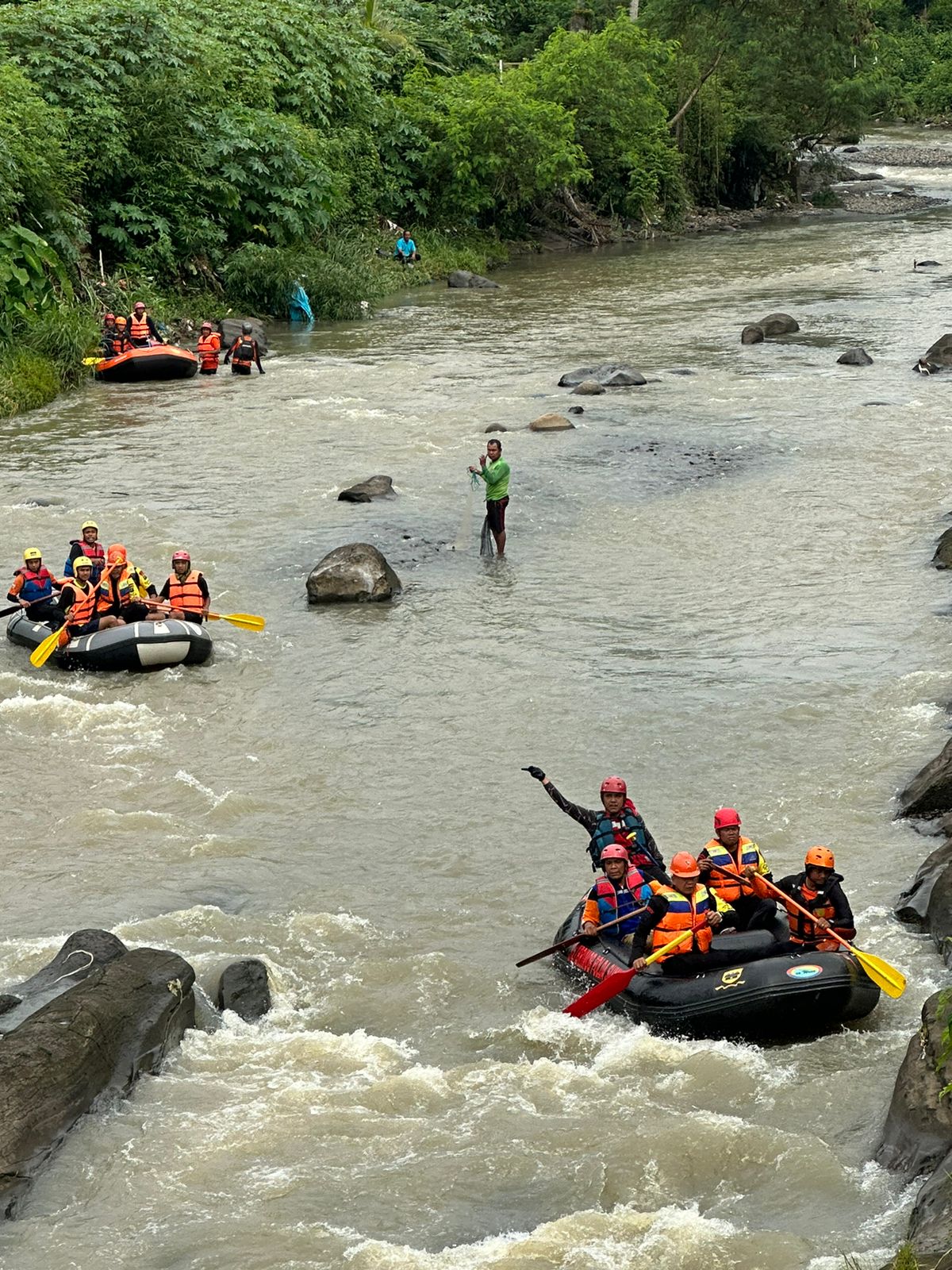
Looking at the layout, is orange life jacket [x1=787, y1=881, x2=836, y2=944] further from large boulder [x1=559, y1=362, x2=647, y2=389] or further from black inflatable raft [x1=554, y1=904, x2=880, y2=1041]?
large boulder [x1=559, y1=362, x2=647, y2=389]

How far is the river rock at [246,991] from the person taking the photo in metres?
9.97

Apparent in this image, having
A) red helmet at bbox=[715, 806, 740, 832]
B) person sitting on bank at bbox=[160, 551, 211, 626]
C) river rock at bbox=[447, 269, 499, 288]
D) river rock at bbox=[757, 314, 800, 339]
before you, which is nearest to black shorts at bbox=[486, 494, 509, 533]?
person sitting on bank at bbox=[160, 551, 211, 626]

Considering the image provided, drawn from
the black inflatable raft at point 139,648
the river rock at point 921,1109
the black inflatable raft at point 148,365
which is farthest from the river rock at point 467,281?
the river rock at point 921,1109

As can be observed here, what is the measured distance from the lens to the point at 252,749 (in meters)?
13.9

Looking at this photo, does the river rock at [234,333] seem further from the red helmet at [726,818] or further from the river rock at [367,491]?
the red helmet at [726,818]

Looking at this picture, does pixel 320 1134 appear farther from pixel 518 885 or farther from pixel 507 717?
pixel 507 717

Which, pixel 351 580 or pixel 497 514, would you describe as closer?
pixel 351 580

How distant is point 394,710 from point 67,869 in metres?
3.69

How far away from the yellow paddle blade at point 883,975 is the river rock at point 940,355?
19738 mm

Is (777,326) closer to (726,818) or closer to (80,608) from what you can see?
(80,608)

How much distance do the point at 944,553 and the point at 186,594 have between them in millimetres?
8136

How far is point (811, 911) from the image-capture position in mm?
9867

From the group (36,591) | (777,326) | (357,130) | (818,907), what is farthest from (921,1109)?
(357,130)

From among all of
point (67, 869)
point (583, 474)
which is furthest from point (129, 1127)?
point (583, 474)
